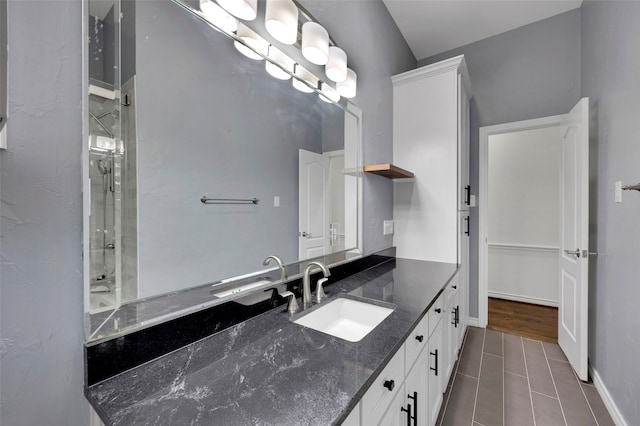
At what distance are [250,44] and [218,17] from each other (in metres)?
0.16

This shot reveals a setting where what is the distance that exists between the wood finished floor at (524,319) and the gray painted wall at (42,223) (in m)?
3.41

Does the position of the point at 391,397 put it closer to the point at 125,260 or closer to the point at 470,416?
the point at 125,260

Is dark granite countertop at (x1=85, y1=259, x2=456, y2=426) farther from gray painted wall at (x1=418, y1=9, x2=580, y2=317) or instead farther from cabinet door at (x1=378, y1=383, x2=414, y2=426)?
gray painted wall at (x1=418, y1=9, x2=580, y2=317)

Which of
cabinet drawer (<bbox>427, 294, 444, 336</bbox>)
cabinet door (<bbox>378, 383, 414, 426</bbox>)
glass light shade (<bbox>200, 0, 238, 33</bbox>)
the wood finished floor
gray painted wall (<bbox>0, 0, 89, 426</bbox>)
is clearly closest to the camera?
gray painted wall (<bbox>0, 0, 89, 426</bbox>)

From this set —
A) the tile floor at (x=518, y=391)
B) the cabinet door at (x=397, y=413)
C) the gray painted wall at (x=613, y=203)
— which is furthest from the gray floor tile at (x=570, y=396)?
the cabinet door at (x=397, y=413)

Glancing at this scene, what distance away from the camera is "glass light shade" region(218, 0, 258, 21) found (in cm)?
105

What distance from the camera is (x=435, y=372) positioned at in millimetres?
1444

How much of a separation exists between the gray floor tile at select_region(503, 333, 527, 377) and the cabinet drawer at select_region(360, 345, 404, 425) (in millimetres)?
1769

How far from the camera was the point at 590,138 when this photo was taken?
2.15 metres

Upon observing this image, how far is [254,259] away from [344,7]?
1.77 m

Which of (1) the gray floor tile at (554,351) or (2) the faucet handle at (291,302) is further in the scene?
(1) the gray floor tile at (554,351)

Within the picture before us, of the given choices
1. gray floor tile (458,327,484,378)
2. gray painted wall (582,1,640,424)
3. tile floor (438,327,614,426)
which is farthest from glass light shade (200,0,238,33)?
gray floor tile (458,327,484,378)

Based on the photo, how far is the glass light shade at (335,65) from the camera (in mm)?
1655

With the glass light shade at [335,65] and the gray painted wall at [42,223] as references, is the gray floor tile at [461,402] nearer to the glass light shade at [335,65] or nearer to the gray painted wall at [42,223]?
the gray painted wall at [42,223]
